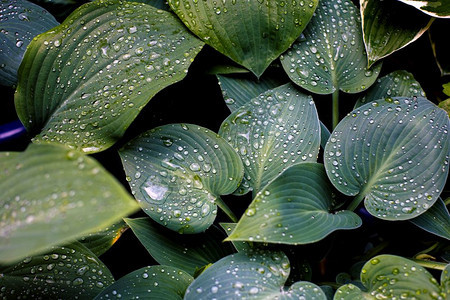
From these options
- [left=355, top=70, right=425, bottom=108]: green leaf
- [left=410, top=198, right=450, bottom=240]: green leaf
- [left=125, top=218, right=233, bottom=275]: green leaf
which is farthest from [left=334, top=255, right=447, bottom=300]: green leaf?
[left=355, top=70, right=425, bottom=108]: green leaf

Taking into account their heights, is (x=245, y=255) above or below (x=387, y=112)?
below

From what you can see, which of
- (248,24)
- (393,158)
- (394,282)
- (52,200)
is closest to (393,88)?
(393,158)

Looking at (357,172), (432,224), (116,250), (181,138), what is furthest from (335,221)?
(116,250)

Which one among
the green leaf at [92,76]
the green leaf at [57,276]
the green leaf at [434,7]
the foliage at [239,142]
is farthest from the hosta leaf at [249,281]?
the green leaf at [434,7]

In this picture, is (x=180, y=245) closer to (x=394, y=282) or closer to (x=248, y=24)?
(x=394, y=282)

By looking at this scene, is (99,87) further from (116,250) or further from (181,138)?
(116,250)

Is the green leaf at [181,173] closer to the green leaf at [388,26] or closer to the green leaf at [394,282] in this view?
the green leaf at [394,282]

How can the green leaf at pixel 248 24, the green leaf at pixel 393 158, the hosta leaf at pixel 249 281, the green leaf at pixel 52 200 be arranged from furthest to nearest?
the green leaf at pixel 248 24 < the green leaf at pixel 393 158 < the hosta leaf at pixel 249 281 < the green leaf at pixel 52 200
